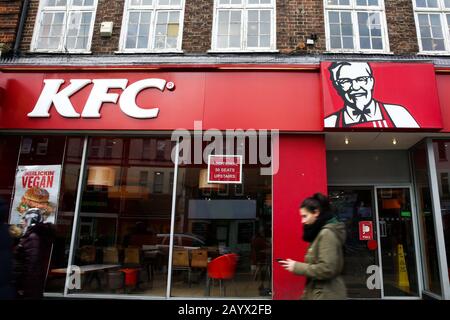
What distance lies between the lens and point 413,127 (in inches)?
263

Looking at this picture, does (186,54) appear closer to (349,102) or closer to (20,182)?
(349,102)

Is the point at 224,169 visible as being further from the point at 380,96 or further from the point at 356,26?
the point at 356,26

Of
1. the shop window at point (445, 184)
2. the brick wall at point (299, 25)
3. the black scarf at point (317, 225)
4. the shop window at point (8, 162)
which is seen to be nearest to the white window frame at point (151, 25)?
the brick wall at point (299, 25)

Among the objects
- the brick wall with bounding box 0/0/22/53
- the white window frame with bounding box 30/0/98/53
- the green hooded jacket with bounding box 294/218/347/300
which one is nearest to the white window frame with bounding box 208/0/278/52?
the white window frame with bounding box 30/0/98/53

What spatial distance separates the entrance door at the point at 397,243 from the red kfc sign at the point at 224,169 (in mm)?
3371

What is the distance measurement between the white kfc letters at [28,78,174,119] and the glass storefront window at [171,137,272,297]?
158 cm

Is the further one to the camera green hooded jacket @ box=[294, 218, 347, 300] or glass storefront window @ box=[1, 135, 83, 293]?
glass storefront window @ box=[1, 135, 83, 293]

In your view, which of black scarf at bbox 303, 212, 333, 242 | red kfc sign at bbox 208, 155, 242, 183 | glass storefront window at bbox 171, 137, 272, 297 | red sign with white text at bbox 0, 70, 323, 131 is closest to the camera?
black scarf at bbox 303, 212, 333, 242

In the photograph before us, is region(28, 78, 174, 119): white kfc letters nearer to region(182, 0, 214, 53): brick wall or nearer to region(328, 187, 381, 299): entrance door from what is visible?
region(182, 0, 214, 53): brick wall

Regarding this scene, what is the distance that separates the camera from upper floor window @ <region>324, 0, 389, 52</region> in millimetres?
7824

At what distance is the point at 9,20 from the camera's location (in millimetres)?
8273

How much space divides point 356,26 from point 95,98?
5961mm

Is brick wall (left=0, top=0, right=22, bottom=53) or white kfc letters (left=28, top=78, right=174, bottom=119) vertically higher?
brick wall (left=0, top=0, right=22, bottom=53)
